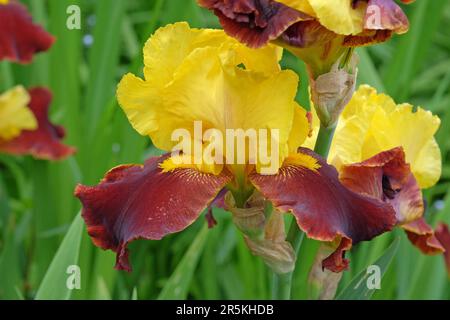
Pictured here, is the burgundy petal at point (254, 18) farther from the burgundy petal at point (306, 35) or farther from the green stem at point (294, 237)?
the green stem at point (294, 237)

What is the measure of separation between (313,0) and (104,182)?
355mm

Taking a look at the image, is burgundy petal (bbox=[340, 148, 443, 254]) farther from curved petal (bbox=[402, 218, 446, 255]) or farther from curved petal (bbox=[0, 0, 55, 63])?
curved petal (bbox=[0, 0, 55, 63])

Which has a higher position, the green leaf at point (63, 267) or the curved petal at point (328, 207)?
the curved petal at point (328, 207)

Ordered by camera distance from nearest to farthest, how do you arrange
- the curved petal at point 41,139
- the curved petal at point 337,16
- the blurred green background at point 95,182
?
the curved petal at point 337,16
the blurred green background at point 95,182
the curved petal at point 41,139

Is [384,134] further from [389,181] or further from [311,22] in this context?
[311,22]

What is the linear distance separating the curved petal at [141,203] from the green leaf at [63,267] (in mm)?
305

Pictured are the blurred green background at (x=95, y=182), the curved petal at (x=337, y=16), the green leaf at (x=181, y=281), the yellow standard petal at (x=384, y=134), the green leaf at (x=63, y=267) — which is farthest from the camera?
the blurred green background at (x=95, y=182)

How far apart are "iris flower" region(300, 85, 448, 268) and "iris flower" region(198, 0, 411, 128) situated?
0.18 m

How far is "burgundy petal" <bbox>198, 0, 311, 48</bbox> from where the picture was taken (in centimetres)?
88

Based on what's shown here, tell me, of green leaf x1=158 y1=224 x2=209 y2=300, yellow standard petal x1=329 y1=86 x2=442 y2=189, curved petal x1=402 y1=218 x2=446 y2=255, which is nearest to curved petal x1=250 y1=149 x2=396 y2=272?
yellow standard petal x1=329 y1=86 x2=442 y2=189

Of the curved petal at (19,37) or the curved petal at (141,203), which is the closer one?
the curved petal at (141,203)

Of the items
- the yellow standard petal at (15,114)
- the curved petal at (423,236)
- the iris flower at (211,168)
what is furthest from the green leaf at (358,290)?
the yellow standard petal at (15,114)

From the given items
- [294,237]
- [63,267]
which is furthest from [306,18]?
[63,267]

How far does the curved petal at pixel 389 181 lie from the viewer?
3.45ft
